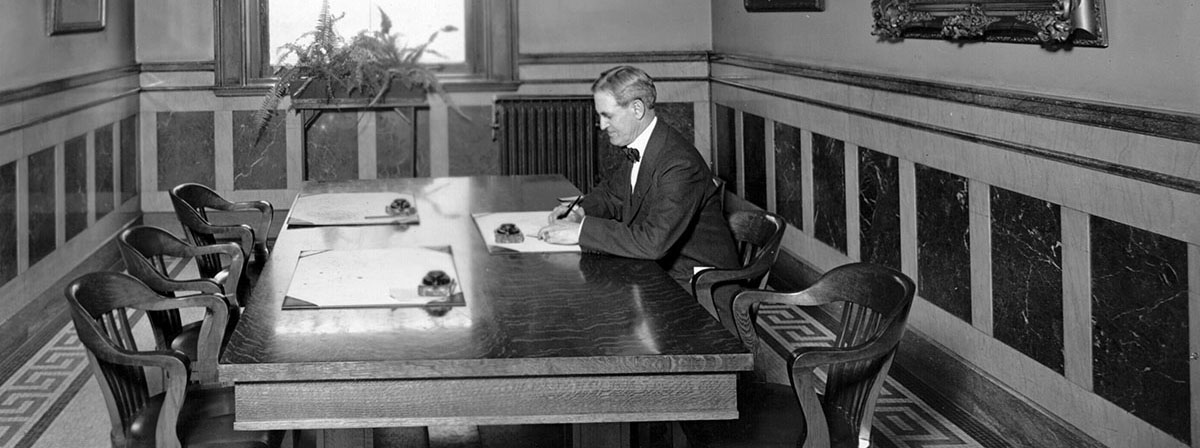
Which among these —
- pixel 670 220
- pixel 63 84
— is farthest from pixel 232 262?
pixel 63 84

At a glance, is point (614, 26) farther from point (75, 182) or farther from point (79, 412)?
point (79, 412)

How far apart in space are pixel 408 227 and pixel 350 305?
137 centimetres

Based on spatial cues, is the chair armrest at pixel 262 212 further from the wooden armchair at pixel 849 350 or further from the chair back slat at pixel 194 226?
the wooden armchair at pixel 849 350

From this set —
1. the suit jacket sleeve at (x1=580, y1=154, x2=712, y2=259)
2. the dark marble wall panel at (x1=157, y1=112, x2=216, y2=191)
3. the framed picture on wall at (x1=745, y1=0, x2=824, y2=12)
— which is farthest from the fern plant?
the suit jacket sleeve at (x1=580, y1=154, x2=712, y2=259)

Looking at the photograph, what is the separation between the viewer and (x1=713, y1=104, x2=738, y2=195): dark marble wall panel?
8.88 metres

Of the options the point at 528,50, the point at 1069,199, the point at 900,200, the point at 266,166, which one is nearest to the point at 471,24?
the point at 528,50

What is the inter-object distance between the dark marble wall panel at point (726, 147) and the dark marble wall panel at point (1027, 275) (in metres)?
4.04

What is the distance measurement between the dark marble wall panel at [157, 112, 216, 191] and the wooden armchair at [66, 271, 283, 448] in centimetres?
577

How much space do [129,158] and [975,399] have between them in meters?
6.10

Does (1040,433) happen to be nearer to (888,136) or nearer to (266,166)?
(888,136)

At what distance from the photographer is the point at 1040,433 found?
4539mm

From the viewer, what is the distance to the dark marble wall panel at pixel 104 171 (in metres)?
7.91

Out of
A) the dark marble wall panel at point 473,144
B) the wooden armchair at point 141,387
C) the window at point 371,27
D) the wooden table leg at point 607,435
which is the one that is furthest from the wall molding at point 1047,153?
the dark marble wall panel at point 473,144

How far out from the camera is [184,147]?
9.25 metres
